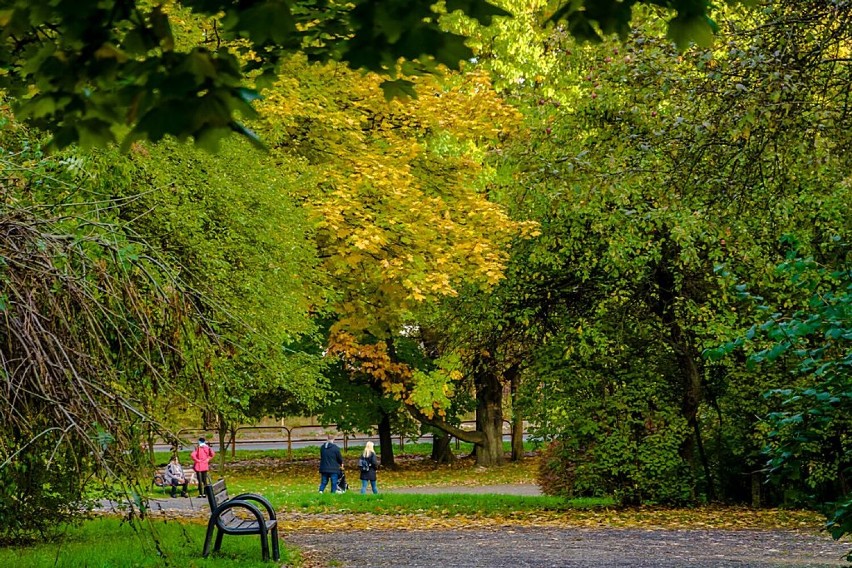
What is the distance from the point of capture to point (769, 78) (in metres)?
9.06

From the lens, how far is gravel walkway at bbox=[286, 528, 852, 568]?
36.3ft

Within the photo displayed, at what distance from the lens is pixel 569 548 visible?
12.1 m

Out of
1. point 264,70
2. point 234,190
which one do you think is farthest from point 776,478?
point 234,190

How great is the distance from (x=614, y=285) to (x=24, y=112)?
533 inches

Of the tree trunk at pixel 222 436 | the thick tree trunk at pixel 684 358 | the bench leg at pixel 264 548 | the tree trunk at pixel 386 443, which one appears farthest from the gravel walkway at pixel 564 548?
the tree trunk at pixel 386 443

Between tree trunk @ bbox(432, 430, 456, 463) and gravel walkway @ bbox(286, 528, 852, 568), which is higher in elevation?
tree trunk @ bbox(432, 430, 456, 463)

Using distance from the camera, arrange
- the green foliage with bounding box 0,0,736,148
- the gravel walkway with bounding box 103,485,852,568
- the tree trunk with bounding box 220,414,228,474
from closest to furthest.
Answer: the green foliage with bounding box 0,0,736,148
the gravel walkway with bounding box 103,485,852,568
the tree trunk with bounding box 220,414,228,474

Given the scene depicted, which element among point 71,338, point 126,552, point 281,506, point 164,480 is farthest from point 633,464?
point 164,480

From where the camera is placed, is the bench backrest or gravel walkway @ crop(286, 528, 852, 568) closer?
the bench backrest

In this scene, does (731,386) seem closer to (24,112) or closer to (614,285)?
(614,285)

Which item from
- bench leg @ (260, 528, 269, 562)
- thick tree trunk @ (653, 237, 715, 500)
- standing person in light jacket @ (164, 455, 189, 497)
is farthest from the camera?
standing person in light jacket @ (164, 455, 189, 497)

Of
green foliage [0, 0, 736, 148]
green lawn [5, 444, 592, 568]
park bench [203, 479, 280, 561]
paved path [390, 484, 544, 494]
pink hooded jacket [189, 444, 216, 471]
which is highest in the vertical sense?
green foliage [0, 0, 736, 148]

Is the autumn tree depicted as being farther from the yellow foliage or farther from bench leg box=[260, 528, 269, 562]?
bench leg box=[260, 528, 269, 562]

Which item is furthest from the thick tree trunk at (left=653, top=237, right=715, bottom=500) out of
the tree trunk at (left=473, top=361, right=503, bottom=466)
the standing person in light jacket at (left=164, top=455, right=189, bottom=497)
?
the tree trunk at (left=473, top=361, right=503, bottom=466)
